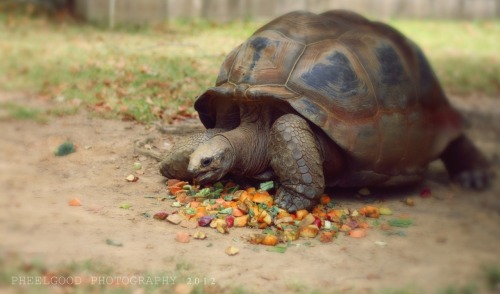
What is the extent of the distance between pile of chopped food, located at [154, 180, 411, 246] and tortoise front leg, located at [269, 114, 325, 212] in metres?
0.10

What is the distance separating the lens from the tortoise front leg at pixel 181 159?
5.18 m

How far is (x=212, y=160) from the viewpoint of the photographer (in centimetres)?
488

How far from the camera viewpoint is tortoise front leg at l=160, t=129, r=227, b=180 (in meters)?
5.18

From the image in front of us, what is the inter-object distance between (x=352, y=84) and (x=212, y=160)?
126 centimetres

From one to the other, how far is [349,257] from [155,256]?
1.21 m

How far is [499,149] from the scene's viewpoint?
363 cm

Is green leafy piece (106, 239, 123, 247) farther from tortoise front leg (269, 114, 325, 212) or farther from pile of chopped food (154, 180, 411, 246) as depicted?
tortoise front leg (269, 114, 325, 212)

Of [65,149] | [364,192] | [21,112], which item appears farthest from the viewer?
[21,112]

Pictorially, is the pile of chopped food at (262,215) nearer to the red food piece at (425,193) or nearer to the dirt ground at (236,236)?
the dirt ground at (236,236)

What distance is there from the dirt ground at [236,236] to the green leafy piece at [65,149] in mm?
69

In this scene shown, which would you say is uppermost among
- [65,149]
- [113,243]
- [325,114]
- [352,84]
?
[352,84]

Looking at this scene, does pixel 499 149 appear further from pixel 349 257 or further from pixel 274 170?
pixel 274 170

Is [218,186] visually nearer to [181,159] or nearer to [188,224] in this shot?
[181,159]

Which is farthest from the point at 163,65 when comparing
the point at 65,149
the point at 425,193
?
the point at 425,193
